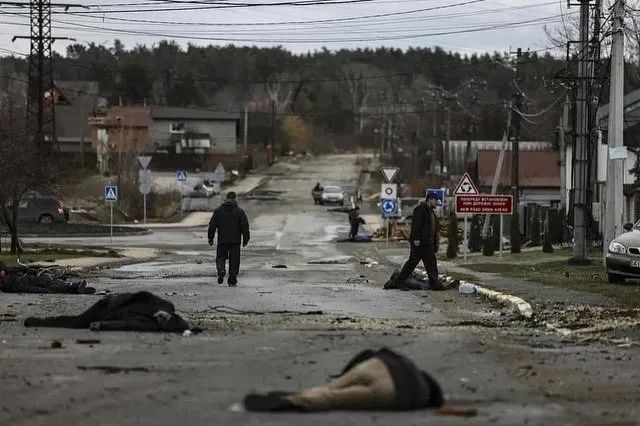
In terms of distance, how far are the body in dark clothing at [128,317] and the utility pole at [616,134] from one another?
15031 millimetres

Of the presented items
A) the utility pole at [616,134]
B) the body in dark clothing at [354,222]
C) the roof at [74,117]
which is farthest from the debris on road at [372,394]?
the roof at [74,117]

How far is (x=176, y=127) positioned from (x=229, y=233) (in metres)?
104

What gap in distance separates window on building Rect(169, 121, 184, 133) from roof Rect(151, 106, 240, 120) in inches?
22.8

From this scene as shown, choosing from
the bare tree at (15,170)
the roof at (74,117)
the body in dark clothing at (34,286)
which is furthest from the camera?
the roof at (74,117)

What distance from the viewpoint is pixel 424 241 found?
20656 mm

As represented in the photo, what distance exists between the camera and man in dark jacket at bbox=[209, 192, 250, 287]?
70.2ft

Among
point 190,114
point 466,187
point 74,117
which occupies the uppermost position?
point 190,114

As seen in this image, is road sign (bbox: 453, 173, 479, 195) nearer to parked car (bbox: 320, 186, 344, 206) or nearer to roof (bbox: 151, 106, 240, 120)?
parked car (bbox: 320, 186, 344, 206)

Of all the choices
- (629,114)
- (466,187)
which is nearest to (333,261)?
(466,187)

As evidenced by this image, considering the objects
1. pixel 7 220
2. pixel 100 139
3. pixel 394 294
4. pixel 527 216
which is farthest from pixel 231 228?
pixel 100 139

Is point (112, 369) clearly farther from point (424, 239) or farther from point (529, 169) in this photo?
point (529, 169)

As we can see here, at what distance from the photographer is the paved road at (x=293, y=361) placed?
771cm

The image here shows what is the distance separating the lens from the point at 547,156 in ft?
234

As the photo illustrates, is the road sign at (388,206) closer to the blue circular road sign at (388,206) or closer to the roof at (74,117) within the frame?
the blue circular road sign at (388,206)
